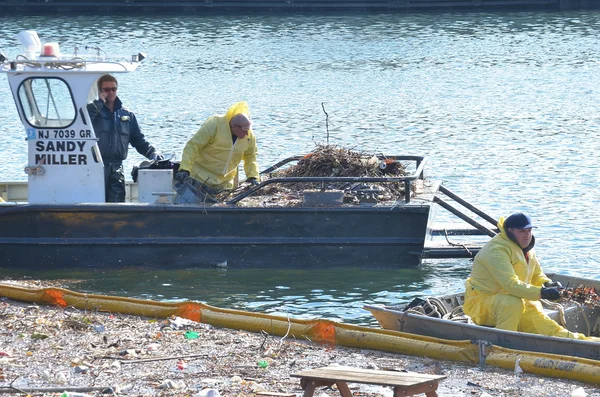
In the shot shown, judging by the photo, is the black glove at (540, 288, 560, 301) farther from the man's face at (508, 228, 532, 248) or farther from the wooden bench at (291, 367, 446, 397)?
the wooden bench at (291, 367, 446, 397)

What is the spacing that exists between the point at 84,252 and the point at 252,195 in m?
2.09

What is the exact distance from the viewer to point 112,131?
12648mm

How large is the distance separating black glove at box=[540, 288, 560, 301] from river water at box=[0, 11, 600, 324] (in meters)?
3.04

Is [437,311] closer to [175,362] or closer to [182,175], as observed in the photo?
[175,362]

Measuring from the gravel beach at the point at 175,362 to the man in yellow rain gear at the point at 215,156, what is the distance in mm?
2546

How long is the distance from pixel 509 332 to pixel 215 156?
4.81 m

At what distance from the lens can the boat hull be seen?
1216 centimetres

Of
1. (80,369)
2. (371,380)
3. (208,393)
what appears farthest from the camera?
(80,369)

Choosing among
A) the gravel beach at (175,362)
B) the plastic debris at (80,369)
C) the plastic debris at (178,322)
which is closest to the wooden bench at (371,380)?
the gravel beach at (175,362)

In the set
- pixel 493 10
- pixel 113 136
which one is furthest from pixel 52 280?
pixel 493 10

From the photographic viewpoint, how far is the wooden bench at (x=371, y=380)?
6820 millimetres

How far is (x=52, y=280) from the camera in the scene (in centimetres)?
1252

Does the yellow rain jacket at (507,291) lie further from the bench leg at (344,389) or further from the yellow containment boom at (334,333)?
the bench leg at (344,389)

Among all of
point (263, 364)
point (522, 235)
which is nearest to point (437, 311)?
A: point (522, 235)
